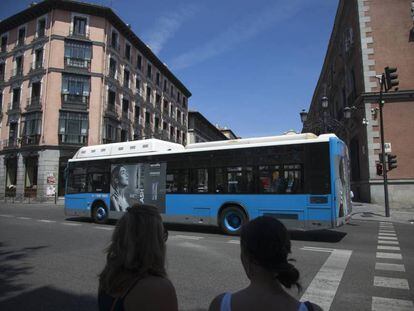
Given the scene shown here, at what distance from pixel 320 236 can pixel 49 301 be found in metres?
8.86

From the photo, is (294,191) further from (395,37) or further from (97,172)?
(395,37)

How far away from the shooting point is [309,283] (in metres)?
6.03

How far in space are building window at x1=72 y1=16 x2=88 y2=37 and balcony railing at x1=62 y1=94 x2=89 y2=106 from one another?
6.37m

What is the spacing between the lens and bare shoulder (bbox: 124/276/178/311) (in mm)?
1987

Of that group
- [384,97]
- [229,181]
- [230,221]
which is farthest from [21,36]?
[230,221]

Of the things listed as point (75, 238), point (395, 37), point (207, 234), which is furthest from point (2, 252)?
point (395, 37)

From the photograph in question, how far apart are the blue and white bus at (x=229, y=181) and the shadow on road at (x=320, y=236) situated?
843 mm

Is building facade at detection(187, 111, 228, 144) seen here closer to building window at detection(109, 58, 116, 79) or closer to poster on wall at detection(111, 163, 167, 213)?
building window at detection(109, 58, 116, 79)

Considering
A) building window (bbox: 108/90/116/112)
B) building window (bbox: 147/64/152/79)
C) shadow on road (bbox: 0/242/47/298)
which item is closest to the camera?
shadow on road (bbox: 0/242/47/298)

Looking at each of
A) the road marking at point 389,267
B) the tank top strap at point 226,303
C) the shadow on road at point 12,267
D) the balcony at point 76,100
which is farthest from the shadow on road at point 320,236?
the balcony at point 76,100

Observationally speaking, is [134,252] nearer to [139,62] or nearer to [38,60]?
[38,60]

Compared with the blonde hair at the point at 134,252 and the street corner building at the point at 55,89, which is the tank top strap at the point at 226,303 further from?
the street corner building at the point at 55,89

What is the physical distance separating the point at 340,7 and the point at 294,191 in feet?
87.5

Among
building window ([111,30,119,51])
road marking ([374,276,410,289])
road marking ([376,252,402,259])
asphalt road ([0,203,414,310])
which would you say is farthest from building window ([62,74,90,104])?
road marking ([374,276,410,289])
